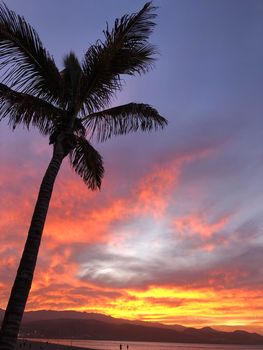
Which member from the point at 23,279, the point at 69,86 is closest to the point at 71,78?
the point at 69,86

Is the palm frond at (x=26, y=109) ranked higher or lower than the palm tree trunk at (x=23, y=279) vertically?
higher

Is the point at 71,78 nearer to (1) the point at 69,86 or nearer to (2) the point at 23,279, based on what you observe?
(1) the point at 69,86

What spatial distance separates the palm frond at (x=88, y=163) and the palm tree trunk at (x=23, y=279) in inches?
128

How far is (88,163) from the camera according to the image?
12359mm

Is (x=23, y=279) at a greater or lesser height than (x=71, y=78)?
lesser

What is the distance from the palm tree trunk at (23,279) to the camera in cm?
696

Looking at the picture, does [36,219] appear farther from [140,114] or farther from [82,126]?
[140,114]

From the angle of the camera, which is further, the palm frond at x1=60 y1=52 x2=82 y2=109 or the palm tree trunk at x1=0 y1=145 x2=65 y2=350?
the palm frond at x1=60 y1=52 x2=82 y2=109

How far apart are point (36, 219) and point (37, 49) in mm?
4123

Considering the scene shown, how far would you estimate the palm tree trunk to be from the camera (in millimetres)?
6961

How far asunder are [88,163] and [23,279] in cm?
544

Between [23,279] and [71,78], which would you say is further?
[71,78]

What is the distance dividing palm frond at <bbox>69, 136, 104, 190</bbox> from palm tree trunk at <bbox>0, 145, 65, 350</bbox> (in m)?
3.24

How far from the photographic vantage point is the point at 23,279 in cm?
745
